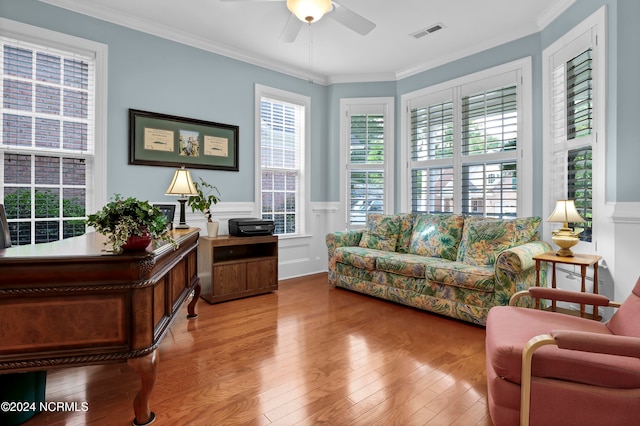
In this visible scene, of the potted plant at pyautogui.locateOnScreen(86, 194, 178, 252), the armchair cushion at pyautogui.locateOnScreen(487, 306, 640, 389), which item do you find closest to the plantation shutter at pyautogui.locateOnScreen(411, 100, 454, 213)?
the armchair cushion at pyautogui.locateOnScreen(487, 306, 640, 389)

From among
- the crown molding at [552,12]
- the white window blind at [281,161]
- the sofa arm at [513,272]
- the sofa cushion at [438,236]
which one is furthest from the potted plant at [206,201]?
the crown molding at [552,12]

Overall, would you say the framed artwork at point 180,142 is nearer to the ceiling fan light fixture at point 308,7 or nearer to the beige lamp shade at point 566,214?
the ceiling fan light fixture at point 308,7

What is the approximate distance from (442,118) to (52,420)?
470cm

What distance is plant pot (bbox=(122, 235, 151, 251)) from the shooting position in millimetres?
Answer: 1527

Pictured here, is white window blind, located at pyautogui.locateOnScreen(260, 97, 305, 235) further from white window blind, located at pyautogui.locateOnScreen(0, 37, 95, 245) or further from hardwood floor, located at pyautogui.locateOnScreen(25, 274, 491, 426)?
white window blind, located at pyautogui.locateOnScreen(0, 37, 95, 245)

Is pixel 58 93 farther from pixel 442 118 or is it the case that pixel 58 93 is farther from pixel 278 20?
pixel 442 118

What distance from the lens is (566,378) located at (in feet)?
4.53

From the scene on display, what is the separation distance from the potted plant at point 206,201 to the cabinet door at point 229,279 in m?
0.43

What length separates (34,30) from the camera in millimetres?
3000

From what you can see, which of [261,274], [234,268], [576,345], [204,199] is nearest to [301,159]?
[204,199]

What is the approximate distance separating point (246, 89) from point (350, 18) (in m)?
2.07

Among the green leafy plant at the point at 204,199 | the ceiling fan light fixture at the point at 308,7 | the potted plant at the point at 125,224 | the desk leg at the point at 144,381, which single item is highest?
the ceiling fan light fixture at the point at 308,7

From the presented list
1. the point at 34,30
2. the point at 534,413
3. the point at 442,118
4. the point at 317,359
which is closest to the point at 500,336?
the point at 534,413

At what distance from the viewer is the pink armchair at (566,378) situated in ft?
4.21
